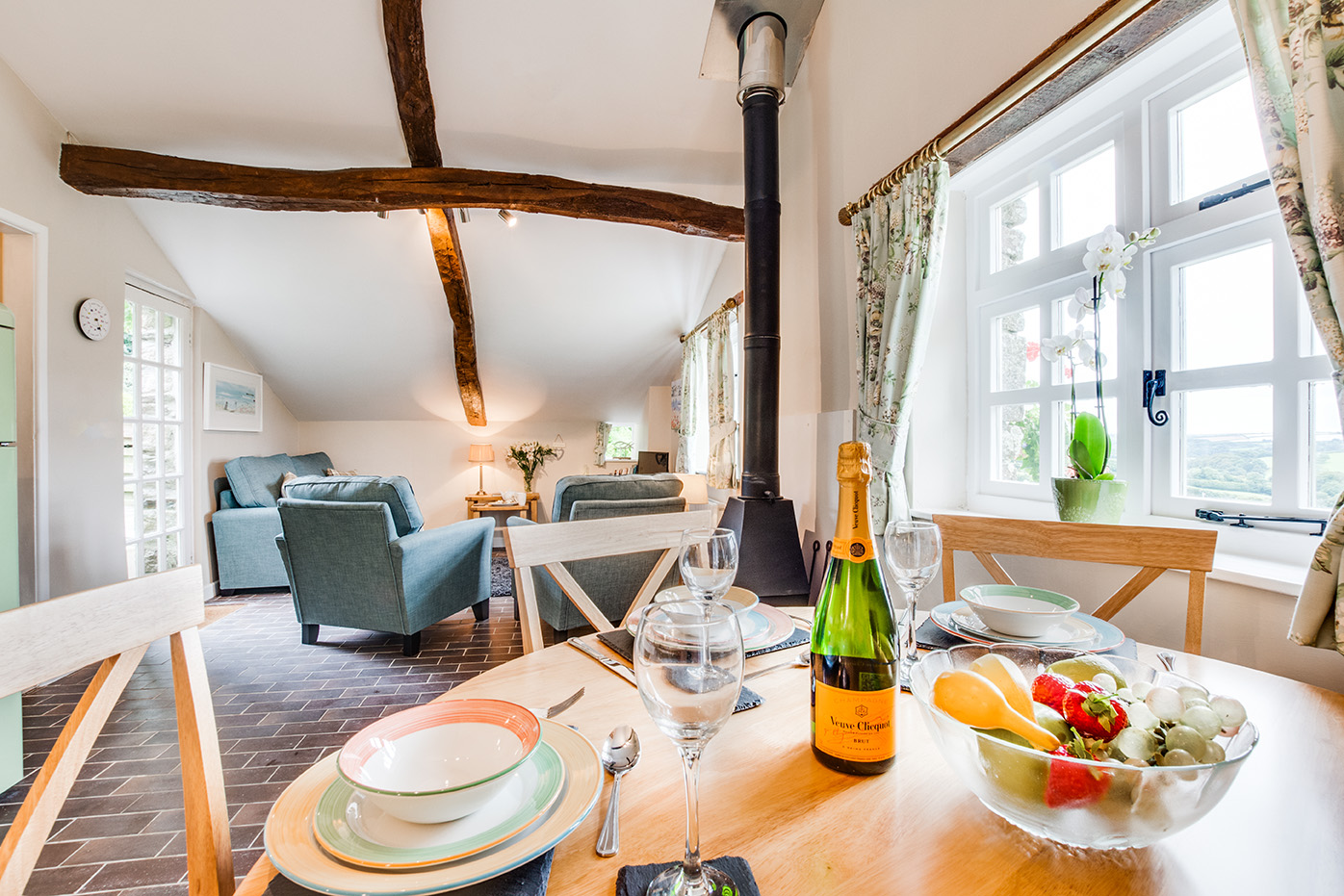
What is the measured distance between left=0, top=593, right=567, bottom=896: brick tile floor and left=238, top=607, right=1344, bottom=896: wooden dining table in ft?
5.02

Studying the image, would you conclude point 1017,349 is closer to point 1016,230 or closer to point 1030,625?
point 1016,230

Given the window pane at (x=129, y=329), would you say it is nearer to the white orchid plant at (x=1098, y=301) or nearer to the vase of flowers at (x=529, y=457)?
the vase of flowers at (x=529, y=457)

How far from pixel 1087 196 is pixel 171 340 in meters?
5.38

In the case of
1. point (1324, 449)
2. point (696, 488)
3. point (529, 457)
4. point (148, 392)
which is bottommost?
point (696, 488)

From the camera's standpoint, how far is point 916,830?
0.49 meters

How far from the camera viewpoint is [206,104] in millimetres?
3070

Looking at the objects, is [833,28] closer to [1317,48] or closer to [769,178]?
[769,178]

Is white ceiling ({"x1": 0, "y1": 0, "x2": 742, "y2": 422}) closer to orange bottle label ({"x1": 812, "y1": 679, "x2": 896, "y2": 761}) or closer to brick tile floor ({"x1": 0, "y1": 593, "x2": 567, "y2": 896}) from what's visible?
brick tile floor ({"x1": 0, "y1": 593, "x2": 567, "y2": 896})

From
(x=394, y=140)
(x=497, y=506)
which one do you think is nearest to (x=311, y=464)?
(x=497, y=506)

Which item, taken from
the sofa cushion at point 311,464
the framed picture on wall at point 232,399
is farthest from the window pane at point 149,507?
the sofa cushion at point 311,464

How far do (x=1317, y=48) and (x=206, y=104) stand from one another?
4.26 m

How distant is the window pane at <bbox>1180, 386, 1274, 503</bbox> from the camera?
1298 millimetres

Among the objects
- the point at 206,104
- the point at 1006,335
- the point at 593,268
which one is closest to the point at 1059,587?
the point at 1006,335

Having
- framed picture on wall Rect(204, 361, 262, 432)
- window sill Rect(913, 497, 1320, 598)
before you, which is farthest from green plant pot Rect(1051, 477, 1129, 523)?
framed picture on wall Rect(204, 361, 262, 432)
